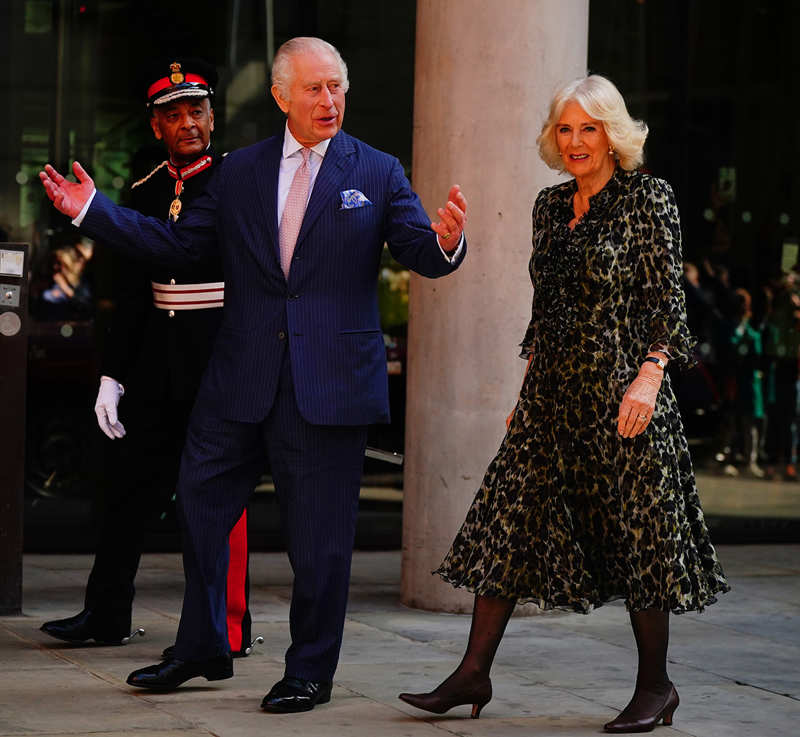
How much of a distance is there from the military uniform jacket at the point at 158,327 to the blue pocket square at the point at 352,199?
72cm

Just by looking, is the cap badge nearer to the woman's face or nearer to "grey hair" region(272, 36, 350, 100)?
"grey hair" region(272, 36, 350, 100)

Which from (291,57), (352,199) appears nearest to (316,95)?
(291,57)

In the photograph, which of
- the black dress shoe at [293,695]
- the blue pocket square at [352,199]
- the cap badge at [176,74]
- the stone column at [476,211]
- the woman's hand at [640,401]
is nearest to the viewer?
the woman's hand at [640,401]

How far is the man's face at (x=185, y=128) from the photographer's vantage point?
5902 mm

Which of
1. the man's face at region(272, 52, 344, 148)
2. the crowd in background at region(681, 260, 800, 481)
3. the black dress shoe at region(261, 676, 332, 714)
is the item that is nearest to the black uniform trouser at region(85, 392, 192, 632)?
the black dress shoe at region(261, 676, 332, 714)

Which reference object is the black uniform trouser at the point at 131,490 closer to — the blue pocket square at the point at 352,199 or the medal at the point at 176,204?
the medal at the point at 176,204

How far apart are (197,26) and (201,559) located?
3.89 m

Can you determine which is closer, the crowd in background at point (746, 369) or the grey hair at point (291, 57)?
the grey hair at point (291, 57)

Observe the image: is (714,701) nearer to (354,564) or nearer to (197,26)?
(354,564)

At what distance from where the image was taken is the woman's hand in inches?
189

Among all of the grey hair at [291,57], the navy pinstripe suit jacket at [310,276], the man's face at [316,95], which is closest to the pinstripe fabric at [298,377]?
the navy pinstripe suit jacket at [310,276]

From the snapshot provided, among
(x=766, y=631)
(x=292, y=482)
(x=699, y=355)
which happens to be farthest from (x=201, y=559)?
(x=699, y=355)

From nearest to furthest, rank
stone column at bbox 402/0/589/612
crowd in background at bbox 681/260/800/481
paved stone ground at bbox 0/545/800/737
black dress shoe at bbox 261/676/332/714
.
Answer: paved stone ground at bbox 0/545/800/737 < black dress shoe at bbox 261/676/332/714 < stone column at bbox 402/0/589/612 < crowd in background at bbox 681/260/800/481

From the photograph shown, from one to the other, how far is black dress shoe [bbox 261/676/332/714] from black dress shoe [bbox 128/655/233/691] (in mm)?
202
